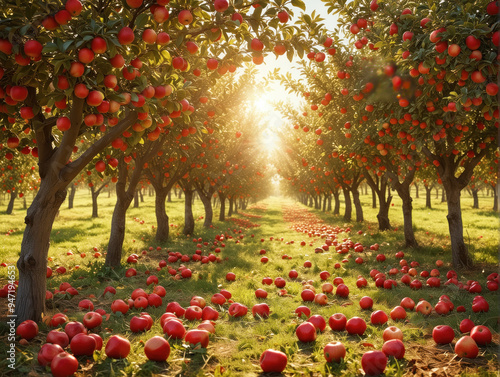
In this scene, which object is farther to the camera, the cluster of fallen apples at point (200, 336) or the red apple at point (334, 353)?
the red apple at point (334, 353)

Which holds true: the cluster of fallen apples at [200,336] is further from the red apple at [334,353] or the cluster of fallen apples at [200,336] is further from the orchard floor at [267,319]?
the orchard floor at [267,319]

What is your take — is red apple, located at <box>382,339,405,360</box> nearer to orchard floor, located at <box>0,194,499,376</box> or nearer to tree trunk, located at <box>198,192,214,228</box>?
orchard floor, located at <box>0,194,499,376</box>

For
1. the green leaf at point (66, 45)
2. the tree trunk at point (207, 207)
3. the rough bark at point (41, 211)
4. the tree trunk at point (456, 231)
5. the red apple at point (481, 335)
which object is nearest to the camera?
the green leaf at point (66, 45)

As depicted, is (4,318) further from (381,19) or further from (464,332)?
(381,19)

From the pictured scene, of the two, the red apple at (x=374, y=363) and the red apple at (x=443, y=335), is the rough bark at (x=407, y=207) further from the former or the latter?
the red apple at (x=374, y=363)

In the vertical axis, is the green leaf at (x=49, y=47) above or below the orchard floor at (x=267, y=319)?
above

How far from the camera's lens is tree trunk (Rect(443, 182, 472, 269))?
8820 millimetres

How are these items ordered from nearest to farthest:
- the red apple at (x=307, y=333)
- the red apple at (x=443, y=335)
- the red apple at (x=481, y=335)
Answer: the red apple at (x=481, y=335), the red apple at (x=443, y=335), the red apple at (x=307, y=333)

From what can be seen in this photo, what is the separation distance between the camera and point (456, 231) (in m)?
8.90

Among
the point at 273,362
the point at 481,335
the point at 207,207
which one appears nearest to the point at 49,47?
the point at 273,362

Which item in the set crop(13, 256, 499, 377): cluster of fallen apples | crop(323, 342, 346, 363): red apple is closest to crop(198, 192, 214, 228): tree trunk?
crop(13, 256, 499, 377): cluster of fallen apples

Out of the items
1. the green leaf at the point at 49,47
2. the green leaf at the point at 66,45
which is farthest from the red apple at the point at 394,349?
the green leaf at the point at 49,47

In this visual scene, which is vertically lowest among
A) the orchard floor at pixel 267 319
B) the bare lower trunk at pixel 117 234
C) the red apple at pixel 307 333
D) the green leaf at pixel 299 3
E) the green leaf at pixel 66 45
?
the orchard floor at pixel 267 319

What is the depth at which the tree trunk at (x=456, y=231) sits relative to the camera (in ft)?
28.9
